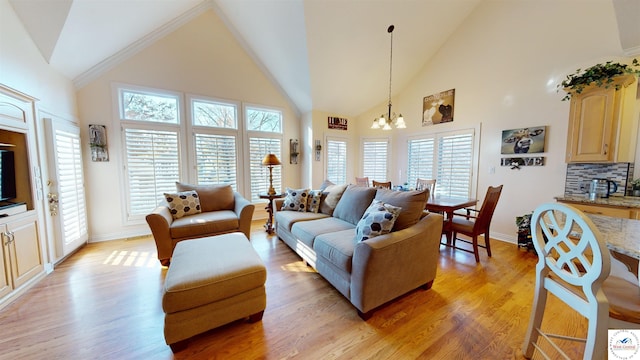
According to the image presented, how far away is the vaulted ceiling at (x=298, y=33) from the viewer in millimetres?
2451

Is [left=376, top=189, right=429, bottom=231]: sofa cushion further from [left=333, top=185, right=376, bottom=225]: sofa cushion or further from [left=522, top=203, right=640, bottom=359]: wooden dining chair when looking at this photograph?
[left=522, top=203, right=640, bottom=359]: wooden dining chair

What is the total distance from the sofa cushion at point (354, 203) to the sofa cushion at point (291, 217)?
311 mm

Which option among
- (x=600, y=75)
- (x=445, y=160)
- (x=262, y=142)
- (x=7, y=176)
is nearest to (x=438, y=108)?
(x=445, y=160)

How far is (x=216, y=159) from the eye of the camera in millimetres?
4234

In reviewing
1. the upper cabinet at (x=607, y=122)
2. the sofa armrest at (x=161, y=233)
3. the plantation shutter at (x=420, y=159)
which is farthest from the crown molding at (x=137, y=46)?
the upper cabinet at (x=607, y=122)

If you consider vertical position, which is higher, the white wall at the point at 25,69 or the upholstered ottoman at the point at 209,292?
the white wall at the point at 25,69

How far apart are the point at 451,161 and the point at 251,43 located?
14.2 ft

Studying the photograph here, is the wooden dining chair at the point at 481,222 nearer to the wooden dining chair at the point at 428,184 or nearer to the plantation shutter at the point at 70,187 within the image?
the wooden dining chair at the point at 428,184

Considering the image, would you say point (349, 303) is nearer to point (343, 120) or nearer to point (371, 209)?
point (371, 209)

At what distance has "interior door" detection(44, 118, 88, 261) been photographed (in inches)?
103

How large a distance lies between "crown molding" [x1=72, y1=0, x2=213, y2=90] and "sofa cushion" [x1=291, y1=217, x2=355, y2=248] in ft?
12.1

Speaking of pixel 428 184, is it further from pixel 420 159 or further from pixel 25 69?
pixel 25 69

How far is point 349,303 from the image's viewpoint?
2012mm

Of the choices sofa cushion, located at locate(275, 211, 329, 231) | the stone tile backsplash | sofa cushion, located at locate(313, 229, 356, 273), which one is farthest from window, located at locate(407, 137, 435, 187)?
sofa cushion, located at locate(313, 229, 356, 273)
